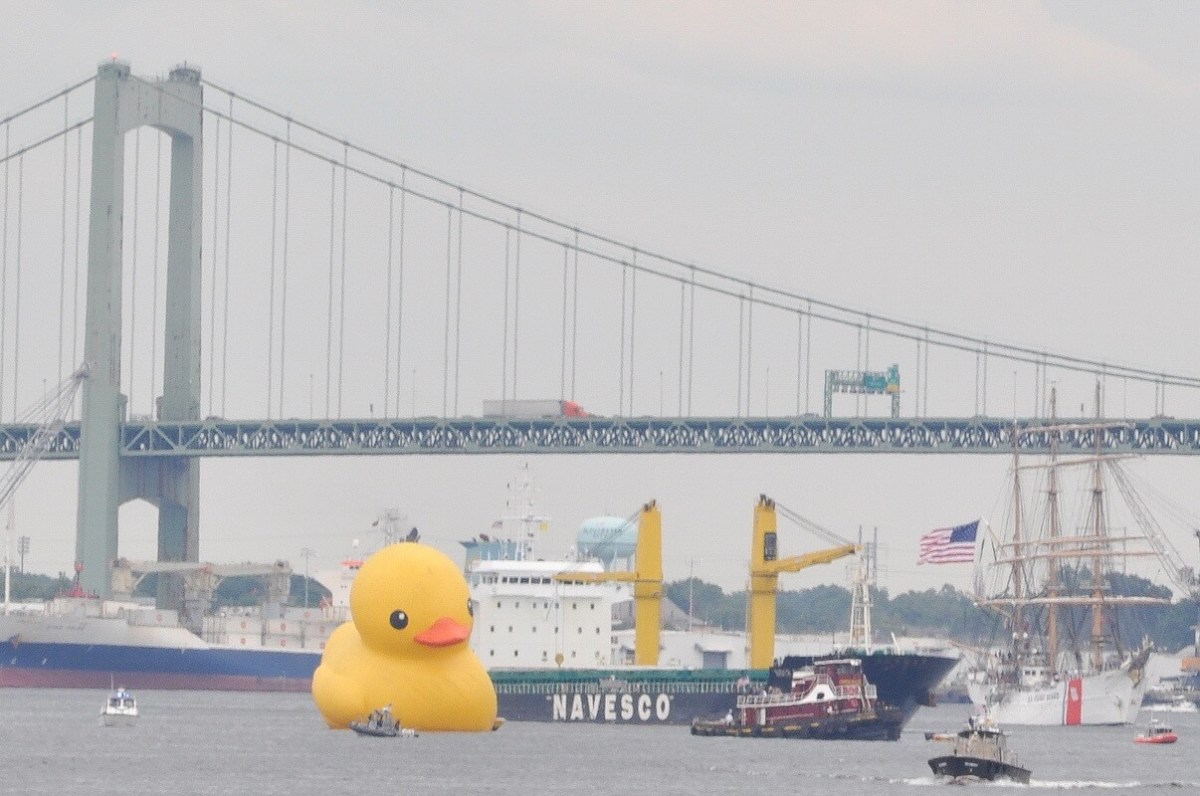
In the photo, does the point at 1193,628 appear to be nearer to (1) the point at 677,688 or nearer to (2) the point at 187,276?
(2) the point at 187,276

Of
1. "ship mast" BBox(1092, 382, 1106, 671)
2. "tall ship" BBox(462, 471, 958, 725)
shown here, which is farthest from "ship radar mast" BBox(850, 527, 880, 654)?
"ship mast" BBox(1092, 382, 1106, 671)

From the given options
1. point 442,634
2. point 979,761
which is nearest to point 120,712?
point 442,634

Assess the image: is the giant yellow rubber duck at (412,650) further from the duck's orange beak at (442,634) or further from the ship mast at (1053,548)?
the ship mast at (1053,548)

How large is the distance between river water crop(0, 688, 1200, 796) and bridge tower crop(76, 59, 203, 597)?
3031 centimetres

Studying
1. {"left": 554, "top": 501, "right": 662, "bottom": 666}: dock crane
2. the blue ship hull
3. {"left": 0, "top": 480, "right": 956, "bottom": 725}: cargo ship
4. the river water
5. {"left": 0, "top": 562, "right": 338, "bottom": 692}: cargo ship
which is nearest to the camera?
the river water

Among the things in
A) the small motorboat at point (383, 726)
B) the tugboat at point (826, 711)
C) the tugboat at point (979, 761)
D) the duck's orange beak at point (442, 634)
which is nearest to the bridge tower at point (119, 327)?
the tugboat at point (826, 711)

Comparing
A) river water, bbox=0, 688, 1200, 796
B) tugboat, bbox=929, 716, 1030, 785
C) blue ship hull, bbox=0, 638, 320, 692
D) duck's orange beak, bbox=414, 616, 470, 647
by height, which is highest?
duck's orange beak, bbox=414, 616, 470, 647

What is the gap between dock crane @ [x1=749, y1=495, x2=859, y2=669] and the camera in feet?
277

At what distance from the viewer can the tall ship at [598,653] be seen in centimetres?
7762

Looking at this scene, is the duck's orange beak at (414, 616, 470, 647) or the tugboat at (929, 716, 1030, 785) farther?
the duck's orange beak at (414, 616, 470, 647)

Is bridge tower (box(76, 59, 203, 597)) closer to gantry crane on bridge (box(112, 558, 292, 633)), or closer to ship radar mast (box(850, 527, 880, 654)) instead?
gantry crane on bridge (box(112, 558, 292, 633))

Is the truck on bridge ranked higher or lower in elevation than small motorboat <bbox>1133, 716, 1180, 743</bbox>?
higher

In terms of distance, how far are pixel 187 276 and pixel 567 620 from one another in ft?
100

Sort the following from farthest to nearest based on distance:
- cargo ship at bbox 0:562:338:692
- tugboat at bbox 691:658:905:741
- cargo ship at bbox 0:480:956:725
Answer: cargo ship at bbox 0:562:338:692
cargo ship at bbox 0:480:956:725
tugboat at bbox 691:658:905:741
